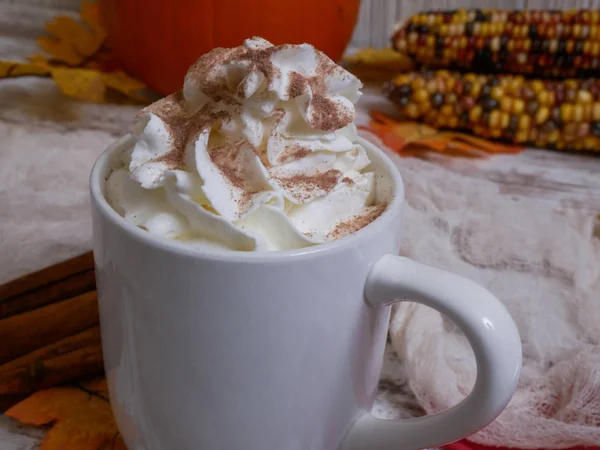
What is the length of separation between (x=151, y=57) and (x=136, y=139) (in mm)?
538

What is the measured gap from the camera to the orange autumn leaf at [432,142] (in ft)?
2.75

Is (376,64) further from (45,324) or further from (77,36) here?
(45,324)

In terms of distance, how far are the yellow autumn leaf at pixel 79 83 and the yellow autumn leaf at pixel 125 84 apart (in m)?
0.02

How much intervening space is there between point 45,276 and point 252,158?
9.3 inches

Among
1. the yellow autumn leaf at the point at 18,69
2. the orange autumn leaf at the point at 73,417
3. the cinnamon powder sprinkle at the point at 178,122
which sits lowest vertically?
the orange autumn leaf at the point at 73,417

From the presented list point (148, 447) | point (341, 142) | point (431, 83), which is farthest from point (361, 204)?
point (431, 83)

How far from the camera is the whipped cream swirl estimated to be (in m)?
0.33

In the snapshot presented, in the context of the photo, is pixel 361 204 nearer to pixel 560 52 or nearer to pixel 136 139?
pixel 136 139

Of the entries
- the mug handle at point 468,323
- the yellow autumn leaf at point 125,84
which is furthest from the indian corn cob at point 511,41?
the mug handle at point 468,323

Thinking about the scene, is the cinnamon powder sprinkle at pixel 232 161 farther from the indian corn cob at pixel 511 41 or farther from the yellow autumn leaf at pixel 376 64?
the yellow autumn leaf at pixel 376 64

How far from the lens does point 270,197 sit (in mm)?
333

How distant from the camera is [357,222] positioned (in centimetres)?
35

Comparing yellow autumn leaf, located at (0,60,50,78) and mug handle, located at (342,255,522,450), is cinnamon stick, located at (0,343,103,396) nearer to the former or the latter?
mug handle, located at (342,255,522,450)

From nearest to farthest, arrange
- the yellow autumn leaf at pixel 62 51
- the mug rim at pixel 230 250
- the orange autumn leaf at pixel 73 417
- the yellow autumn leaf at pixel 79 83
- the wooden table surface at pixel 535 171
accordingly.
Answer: the mug rim at pixel 230 250
the orange autumn leaf at pixel 73 417
the wooden table surface at pixel 535 171
the yellow autumn leaf at pixel 79 83
the yellow autumn leaf at pixel 62 51
